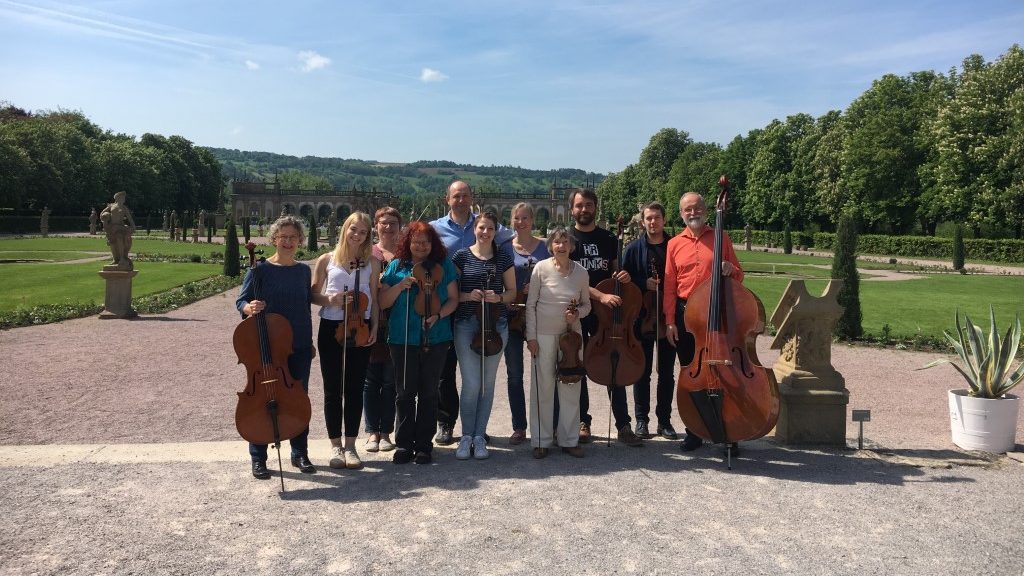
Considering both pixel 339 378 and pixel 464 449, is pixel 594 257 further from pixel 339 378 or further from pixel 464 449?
pixel 339 378

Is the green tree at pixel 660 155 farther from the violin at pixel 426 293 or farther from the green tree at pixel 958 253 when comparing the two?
the violin at pixel 426 293

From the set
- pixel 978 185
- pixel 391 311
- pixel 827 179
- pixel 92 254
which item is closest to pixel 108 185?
pixel 92 254

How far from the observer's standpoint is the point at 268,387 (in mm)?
4906

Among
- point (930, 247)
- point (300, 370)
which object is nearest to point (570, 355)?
point (300, 370)

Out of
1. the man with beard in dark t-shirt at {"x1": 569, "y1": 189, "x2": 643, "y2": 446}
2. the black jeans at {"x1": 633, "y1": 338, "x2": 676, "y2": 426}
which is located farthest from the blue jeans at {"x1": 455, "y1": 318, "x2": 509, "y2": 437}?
the black jeans at {"x1": 633, "y1": 338, "x2": 676, "y2": 426}

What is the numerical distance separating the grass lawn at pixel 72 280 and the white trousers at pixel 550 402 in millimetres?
13159

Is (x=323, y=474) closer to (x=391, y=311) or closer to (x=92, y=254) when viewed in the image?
(x=391, y=311)

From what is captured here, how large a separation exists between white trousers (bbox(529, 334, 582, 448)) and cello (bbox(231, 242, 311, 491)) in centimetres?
171

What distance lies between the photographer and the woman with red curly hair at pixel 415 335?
544 cm

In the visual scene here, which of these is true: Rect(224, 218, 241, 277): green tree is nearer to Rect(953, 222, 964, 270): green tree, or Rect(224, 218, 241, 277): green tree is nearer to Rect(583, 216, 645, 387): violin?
Rect(583, 216, 645, 387): violin

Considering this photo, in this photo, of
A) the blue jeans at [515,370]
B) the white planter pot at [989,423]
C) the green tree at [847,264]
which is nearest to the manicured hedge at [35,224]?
the green tree at [847,264]

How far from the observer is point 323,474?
5266 mm

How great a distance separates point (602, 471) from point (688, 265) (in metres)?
1.71

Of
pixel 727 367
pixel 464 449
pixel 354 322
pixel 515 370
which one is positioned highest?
pixel 354 322
